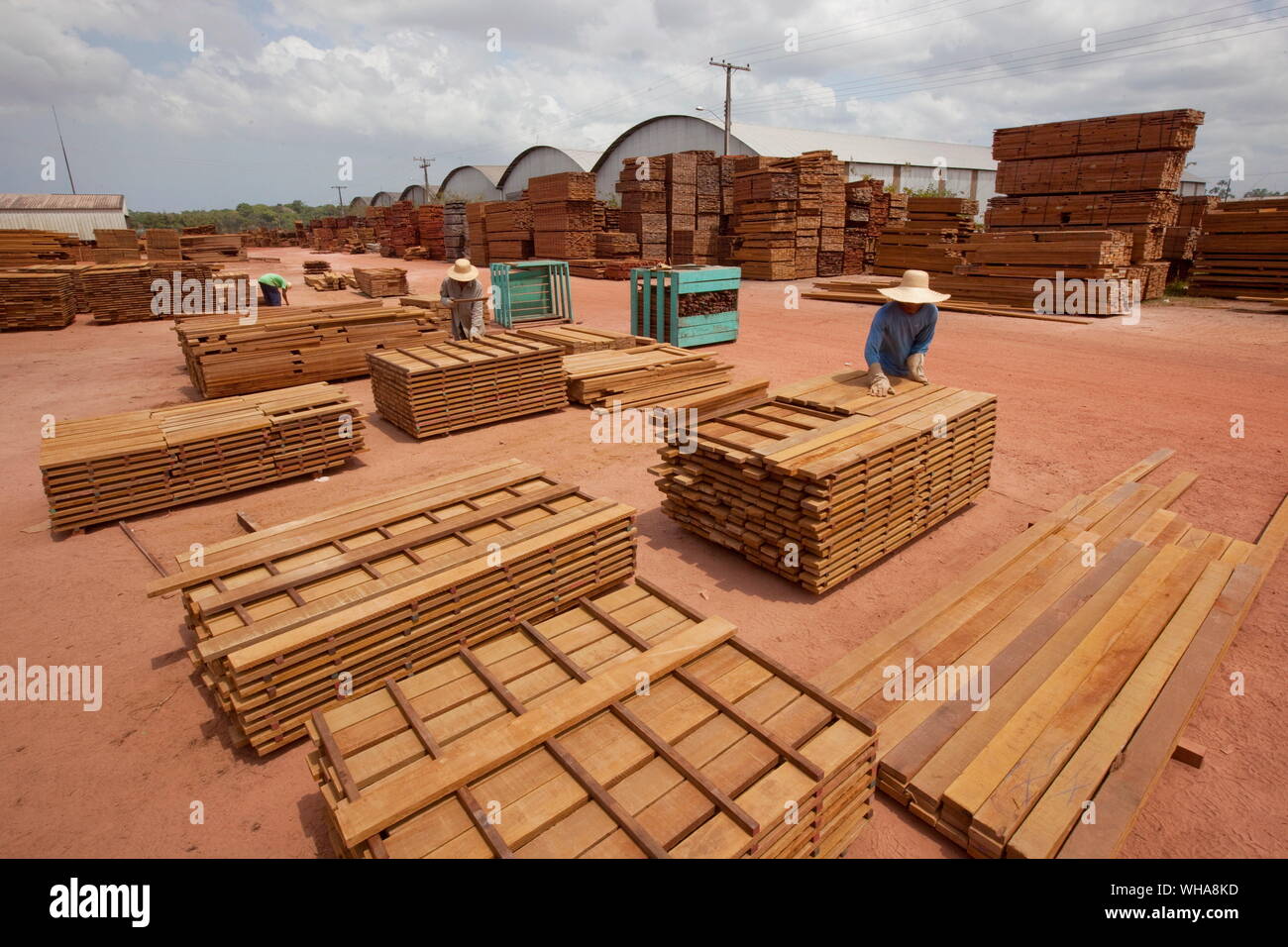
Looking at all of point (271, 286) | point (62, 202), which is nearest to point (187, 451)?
point (271, 286)

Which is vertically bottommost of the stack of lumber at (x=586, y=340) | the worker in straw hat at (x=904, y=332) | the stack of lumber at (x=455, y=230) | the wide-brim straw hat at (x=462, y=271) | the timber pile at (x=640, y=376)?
the timber pile at (x=640, y=376)

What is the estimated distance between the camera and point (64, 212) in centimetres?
4212

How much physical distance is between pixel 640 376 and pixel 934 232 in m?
16.3

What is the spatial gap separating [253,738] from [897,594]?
183 inches

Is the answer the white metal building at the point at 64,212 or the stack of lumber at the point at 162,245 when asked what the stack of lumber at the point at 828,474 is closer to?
the stack of lumber at the point at 162,245

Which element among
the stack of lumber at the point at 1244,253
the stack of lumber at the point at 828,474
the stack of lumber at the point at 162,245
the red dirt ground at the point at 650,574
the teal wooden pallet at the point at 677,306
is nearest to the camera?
the red dirt ground at the point at 650,574

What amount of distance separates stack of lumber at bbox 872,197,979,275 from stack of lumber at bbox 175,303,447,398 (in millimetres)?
17050

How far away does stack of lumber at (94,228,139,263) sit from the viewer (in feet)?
89.5

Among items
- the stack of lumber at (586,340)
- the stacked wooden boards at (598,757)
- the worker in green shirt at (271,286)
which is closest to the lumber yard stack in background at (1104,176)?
the stack of lumber at (586,340)

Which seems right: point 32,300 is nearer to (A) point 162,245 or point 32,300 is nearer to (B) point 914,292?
(A) point 162,245

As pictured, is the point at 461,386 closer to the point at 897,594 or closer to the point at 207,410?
the point at 207,410

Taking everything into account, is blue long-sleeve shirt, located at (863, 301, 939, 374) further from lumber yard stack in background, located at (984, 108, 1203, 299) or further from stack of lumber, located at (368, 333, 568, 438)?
lumber yard stack in background, located at (984, 108, 1203, 299)

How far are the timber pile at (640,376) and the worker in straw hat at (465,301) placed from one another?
1.67 metres

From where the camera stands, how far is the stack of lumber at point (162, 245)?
28.9 m
